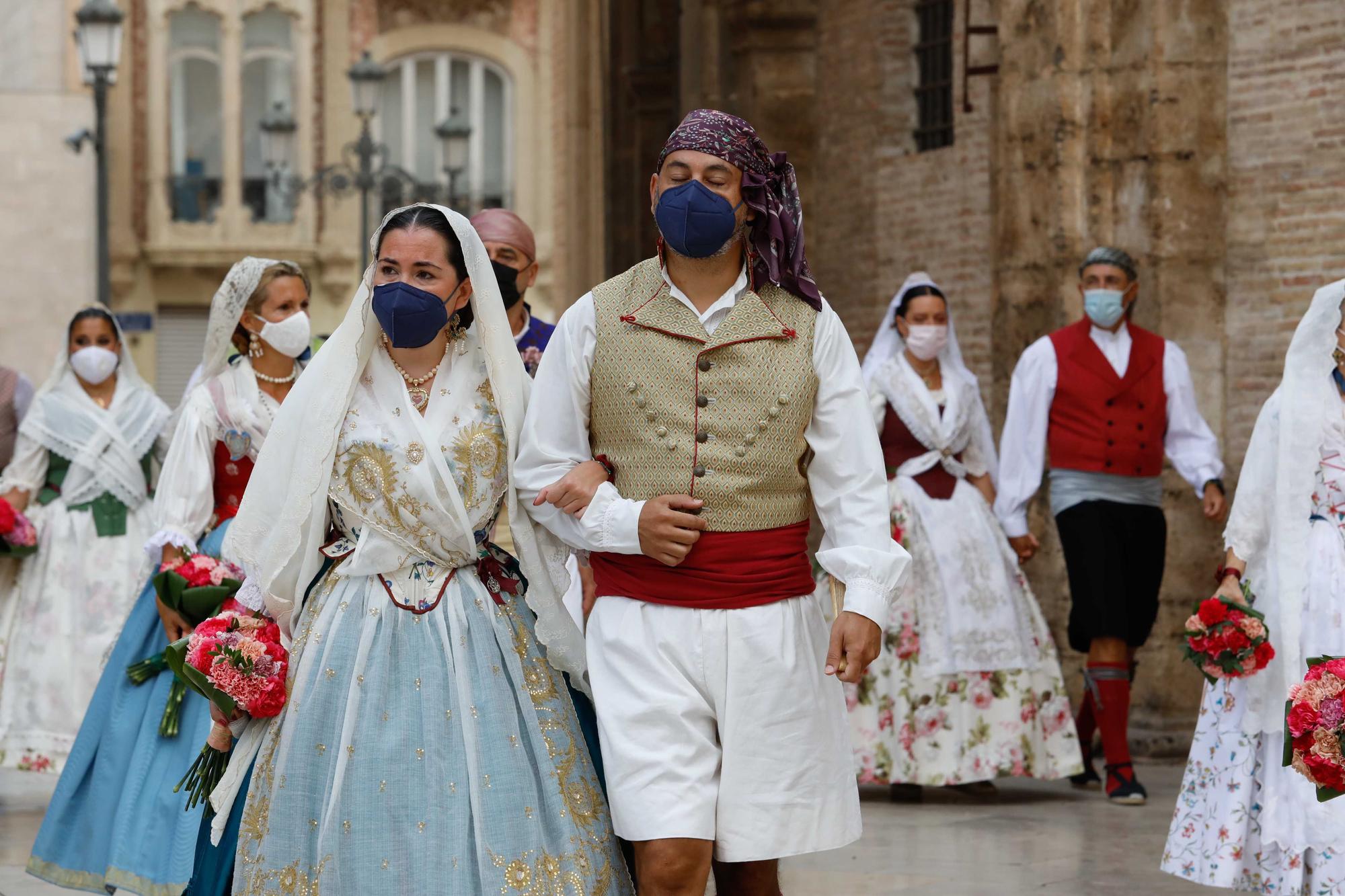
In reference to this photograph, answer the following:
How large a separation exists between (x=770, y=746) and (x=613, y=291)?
108 cm

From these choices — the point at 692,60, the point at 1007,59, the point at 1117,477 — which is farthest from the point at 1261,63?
the point at 692,60

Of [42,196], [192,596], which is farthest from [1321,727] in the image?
[42,196]

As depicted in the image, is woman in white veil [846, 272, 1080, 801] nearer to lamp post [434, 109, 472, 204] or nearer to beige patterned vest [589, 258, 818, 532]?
beige patterned vest [589, 258, 818, 532]

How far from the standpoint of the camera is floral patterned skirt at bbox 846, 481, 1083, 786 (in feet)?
29.3

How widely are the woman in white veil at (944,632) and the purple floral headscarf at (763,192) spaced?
4.05 metres

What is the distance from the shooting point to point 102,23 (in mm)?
16844

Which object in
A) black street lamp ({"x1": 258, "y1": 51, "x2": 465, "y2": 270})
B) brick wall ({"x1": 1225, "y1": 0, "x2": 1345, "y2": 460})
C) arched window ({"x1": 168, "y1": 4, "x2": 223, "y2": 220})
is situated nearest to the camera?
brick wall ({"x1": 1225, "y1": 0, "x2": 1345, "y2": 460})

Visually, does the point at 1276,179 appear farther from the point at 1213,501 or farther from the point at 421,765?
the point at 421,765

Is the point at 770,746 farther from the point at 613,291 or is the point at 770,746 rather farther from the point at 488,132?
the point at 488,132

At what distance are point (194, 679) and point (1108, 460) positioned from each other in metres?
5.01

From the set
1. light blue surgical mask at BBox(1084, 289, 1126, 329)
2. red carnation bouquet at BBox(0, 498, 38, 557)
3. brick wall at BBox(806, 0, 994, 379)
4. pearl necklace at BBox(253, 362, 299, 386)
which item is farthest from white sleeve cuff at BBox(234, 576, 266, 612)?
brick wall at BBox(806, 0, 994, 379)

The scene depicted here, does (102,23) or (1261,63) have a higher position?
(102,23)

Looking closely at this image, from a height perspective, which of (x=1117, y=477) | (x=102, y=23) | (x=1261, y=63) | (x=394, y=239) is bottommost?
(x=1117, y=477)

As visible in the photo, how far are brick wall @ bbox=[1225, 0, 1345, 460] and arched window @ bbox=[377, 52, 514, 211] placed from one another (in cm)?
2592
